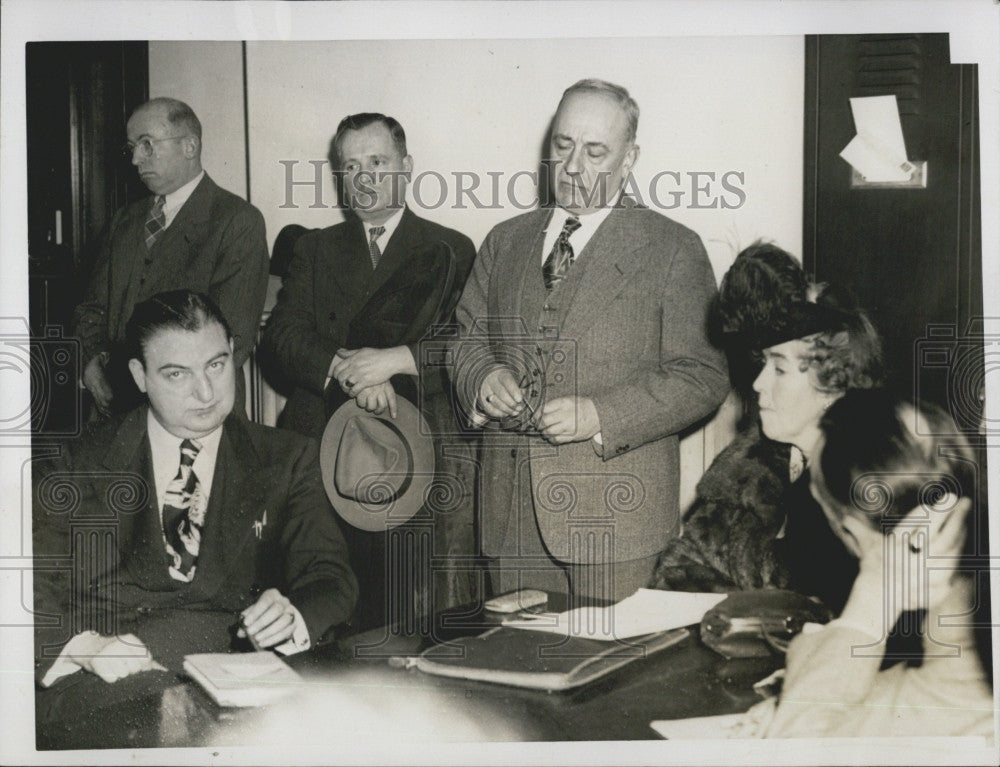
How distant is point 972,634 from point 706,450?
2.85 feet

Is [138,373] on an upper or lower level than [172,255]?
lower

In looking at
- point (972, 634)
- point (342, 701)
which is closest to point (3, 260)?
point (342, 701)

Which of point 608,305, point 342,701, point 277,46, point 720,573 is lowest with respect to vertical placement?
point 342,701

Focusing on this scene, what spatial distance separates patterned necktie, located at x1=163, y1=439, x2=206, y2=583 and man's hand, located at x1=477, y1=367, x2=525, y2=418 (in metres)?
0.76

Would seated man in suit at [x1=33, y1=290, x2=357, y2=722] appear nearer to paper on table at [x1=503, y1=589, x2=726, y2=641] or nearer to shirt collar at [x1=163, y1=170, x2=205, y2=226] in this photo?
shirt collar at [x1=163, y1=170, x2=205, y2=226]

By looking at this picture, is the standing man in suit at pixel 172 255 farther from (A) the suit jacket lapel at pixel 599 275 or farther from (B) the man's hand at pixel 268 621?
(A) the suit jacket lapel at pixel 599 275

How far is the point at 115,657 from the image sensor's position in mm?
2463

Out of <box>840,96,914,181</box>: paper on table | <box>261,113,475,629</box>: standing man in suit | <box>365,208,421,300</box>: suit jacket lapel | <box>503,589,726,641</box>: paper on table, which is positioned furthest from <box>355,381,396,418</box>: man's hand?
<box>840,96,914,181</box>: paper on table

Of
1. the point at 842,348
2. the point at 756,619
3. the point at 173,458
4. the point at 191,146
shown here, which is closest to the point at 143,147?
the point at 191,146

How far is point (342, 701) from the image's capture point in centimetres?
246

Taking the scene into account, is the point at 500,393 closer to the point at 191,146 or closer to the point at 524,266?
the point at 524,266

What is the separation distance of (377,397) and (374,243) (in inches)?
15.8

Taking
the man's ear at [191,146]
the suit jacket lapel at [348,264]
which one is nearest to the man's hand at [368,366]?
the suit jacket lapel at [348,264]

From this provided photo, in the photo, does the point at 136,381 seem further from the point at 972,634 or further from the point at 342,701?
the point at 972,634
